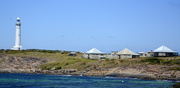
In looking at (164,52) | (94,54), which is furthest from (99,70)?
(94,54)

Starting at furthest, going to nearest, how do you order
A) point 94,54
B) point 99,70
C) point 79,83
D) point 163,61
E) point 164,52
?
1. point 94,54
2. point 164,52
3. point 99,70
4. point 163,61
5. point 79,83

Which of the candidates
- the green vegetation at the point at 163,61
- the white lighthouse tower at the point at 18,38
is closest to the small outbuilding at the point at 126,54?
the green vegetation at the point at 163,61

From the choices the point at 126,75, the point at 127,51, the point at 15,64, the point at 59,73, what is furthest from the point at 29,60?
the point at 126,75

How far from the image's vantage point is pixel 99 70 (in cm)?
9912

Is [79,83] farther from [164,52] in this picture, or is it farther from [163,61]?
[164,52]

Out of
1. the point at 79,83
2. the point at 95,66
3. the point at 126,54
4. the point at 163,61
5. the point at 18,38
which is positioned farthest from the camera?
the point at 18,38

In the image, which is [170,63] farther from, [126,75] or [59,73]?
[59,73]

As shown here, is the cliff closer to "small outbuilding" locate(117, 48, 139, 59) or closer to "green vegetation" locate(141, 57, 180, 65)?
"green vegetation" locate(141, 57, 180, 65)

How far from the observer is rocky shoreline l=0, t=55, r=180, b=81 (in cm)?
8564

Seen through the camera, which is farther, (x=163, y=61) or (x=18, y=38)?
(x=18, y=38)

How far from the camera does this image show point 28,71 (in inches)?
4358

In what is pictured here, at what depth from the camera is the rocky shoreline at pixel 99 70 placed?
85637 mm

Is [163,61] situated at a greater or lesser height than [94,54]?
lesser

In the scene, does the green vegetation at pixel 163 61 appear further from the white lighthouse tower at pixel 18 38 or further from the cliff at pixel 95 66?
the white lighthouse tower at pixel 18 38
